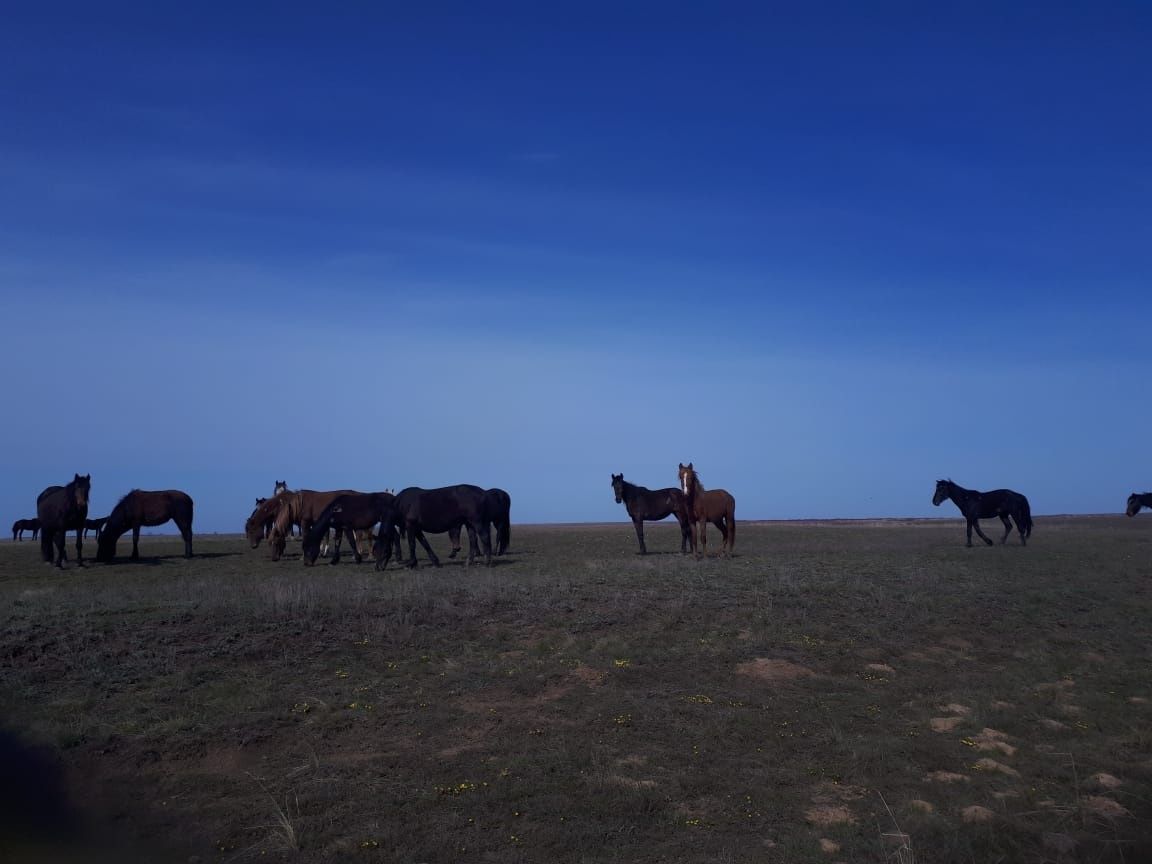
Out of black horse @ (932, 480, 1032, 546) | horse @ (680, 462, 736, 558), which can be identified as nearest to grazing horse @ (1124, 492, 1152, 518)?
black horse @ (932, 480, 1032, 546)

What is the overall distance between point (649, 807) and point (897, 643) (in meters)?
7.30

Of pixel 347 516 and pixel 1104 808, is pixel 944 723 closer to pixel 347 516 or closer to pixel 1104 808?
pixel 1104 808

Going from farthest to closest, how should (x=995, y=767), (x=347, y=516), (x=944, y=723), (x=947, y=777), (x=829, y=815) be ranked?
(x=347, y=516) → (x=944, y=723) → (x=995, y=767) → (x=947, y=777) → (x=829, y=815)

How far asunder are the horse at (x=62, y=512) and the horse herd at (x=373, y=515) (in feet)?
0.08

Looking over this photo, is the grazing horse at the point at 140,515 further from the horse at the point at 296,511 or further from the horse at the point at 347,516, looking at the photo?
the horse at the point at 347,516

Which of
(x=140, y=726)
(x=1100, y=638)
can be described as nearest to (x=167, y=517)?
(x=140, y=726)

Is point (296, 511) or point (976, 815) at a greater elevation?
point (296, 511)

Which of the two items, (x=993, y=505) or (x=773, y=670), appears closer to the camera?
(x=773, y=670)

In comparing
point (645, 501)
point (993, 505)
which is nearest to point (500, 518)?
point (645, 501)

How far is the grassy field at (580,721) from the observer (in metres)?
8.09

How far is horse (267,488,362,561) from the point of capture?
26.8 metres

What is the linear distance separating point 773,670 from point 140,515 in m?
21.3

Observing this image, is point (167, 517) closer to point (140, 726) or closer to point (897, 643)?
point (140, 726)

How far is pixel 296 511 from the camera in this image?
89.8 feet
